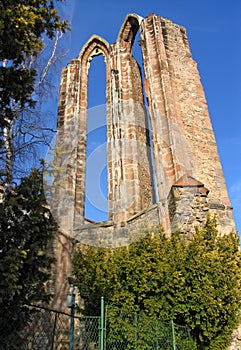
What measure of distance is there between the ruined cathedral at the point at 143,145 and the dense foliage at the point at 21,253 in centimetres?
329

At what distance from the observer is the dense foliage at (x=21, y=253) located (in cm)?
367

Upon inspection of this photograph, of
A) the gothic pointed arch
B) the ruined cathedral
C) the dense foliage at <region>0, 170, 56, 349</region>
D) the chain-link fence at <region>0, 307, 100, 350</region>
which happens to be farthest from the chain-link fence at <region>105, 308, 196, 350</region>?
the gothic pointed arch

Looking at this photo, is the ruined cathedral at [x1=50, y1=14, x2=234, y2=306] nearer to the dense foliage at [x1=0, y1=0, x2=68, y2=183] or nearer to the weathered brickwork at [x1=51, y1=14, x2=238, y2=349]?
the weathered brickwork at [x1=51, y1=14, x2=238, y2=349]

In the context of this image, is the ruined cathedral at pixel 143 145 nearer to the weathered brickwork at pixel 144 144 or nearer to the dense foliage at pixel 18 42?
the weathered brickwork at pixel 144 144

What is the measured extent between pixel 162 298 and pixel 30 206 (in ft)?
9.71

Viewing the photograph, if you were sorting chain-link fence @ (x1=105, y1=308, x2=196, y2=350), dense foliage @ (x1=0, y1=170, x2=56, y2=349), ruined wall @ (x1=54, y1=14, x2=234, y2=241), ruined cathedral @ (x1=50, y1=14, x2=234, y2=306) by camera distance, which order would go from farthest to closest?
ruined wall @ (x1=54, y1=14, x2=234, y2=241), ruined cathedral @ (x1=50, y1=14, x2=234, y2=306), chain-link fence @ (x1=105, y1=308, x2=196, y2=350), dense foliage @ (x1=0, y1=170, x2=56, y2=349)

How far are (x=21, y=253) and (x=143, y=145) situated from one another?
26.9 feet

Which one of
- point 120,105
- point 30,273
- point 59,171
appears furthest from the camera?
point 120,105

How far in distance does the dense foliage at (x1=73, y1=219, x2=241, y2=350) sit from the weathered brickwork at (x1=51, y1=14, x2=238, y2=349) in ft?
2.66

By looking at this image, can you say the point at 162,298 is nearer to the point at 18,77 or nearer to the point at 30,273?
the point at 30,273

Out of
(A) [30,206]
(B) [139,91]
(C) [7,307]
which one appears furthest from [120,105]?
(C) [7,307]

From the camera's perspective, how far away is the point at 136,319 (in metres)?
5.14

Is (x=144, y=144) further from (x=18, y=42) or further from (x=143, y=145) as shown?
(x=18, y=42)

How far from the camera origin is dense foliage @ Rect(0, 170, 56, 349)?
12.0 ft
